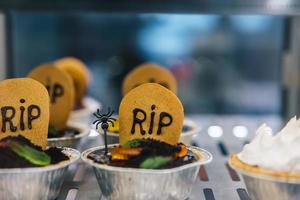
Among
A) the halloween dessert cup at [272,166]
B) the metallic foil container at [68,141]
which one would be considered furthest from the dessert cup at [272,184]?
the metallic foil container at [68,141]

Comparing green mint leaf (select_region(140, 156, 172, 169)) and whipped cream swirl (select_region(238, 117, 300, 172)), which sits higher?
whipped cream swirl (select_region(238, 117, 300, 172))

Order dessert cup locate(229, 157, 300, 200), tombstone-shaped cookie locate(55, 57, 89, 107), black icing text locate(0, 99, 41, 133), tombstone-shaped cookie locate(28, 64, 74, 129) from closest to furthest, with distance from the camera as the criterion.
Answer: dessert cup locate(229, 157, 300, 200) < black icing text locate(0, 99, 41, 133) < tombstone-shaped cookie locate(28, 64, 74, 129) < tombstone-shaped cookie locate(55, 57, 89, 107)

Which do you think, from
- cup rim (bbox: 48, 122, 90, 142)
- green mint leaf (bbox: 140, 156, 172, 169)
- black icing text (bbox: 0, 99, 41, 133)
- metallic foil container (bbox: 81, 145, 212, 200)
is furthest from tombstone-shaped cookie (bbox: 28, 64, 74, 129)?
green mint leaf (bbox: 140, 156, 172, 169)

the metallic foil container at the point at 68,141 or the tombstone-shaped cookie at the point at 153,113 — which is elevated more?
the tombstone-shaped cookie at the point at 153,113

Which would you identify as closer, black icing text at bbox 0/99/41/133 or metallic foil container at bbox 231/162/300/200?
metallic foil container at bbox 231/162/300/200

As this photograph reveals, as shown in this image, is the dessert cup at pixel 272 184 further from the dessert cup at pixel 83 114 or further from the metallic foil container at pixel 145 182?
the dessert cup at pixel 83 114

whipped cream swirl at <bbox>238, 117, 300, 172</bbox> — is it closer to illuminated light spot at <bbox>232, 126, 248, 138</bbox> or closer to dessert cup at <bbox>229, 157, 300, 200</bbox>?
dessert cup at <bbox>229, 157, 300, 200</bbox>

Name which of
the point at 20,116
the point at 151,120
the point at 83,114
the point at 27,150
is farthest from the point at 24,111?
the point at 83,114
